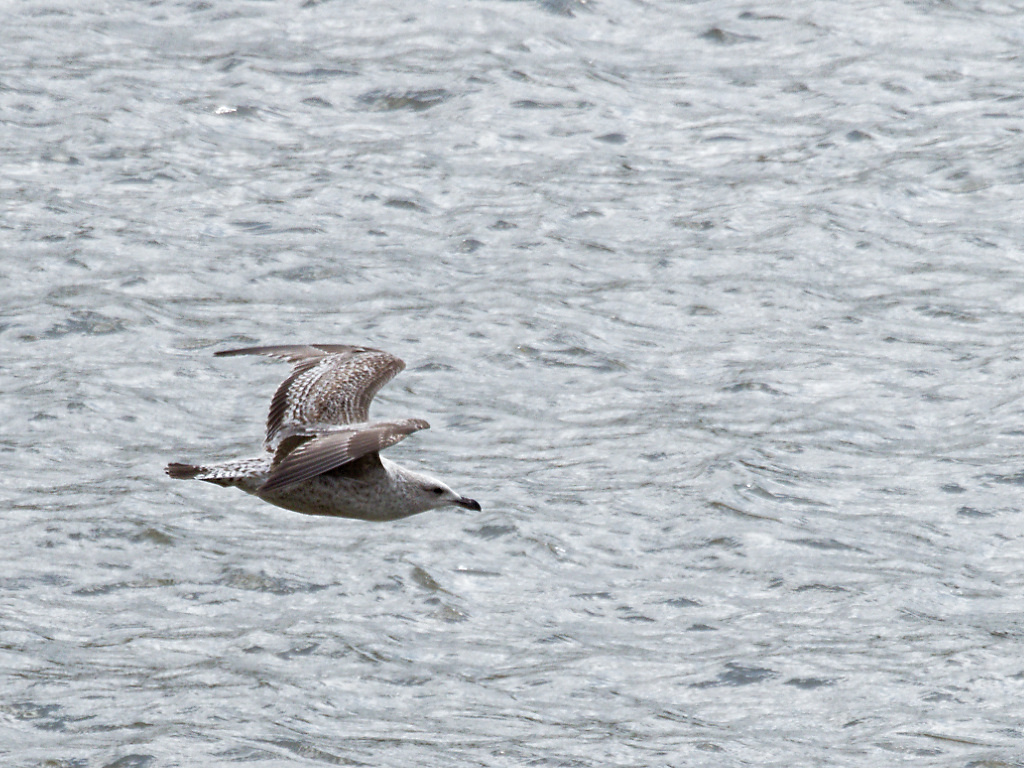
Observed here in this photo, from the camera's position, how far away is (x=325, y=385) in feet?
32.7

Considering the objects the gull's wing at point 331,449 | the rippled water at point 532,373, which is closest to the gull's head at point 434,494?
the gull's wing at point 331,449

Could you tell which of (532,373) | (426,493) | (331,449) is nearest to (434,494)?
(426,493)

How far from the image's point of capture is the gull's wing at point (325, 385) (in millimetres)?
9703

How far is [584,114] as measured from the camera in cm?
1872

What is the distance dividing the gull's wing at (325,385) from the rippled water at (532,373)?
81.5 inches

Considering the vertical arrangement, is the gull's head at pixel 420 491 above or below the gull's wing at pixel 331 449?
below

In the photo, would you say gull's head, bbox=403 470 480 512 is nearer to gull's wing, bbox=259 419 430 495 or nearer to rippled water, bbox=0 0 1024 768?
gull's wing, bbox=259 419 430 495

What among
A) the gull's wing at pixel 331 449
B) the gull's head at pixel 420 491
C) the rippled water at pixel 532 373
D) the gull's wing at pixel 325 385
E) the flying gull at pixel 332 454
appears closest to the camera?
the gull's wing at pixel 331 449

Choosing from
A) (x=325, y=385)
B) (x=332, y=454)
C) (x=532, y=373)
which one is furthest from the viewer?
(x=532, y=373)

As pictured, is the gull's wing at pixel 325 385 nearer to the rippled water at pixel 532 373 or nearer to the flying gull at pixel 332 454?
the flying gull at pixel 332 454

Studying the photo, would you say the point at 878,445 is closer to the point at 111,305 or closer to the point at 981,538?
the point at 981,538

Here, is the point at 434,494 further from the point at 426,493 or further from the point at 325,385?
the point at 325,385

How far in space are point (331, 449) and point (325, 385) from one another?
3.99 ft

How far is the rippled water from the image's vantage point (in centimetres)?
1134
